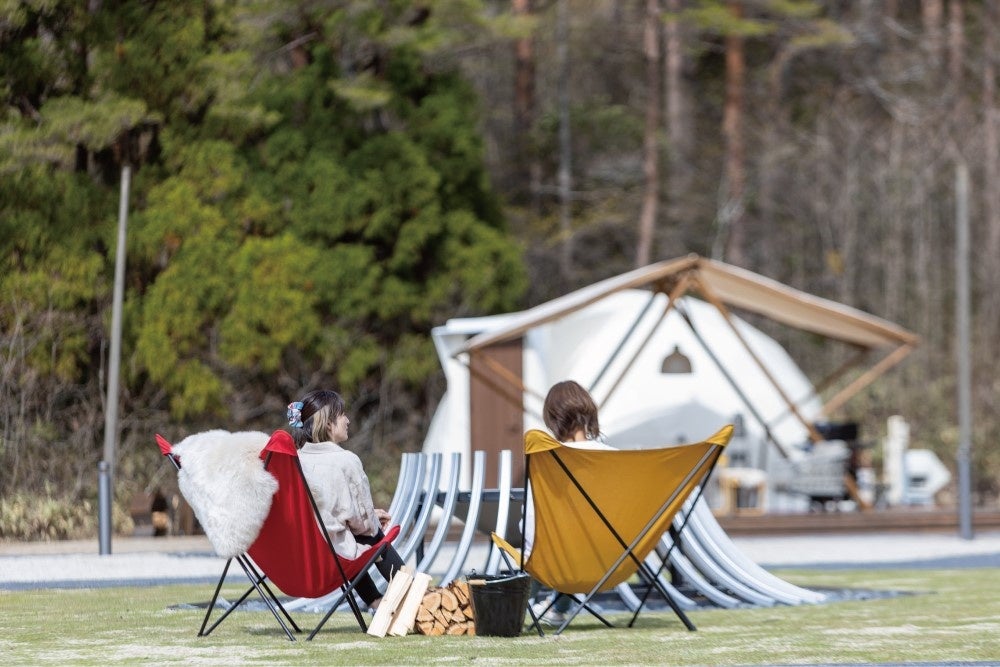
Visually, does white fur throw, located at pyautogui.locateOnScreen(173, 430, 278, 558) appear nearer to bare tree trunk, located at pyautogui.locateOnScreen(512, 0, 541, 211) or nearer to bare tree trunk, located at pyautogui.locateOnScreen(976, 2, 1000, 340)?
bare tree trunk, located at pyautogui.locateOnScreen(976, 2, 1000, 340)

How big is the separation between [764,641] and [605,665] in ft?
3.52

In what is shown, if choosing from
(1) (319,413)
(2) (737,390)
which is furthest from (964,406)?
(1) (319,413)

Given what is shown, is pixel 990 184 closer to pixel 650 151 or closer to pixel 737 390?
pixel 650 151

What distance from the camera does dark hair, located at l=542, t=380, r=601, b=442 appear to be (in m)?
7.03

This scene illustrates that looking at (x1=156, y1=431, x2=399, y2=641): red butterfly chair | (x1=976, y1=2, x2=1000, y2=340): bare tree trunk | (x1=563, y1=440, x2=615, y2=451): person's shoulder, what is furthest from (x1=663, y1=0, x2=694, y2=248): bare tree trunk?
(x1=156, y1=431, x2=399, y2=641): red butterfly chair

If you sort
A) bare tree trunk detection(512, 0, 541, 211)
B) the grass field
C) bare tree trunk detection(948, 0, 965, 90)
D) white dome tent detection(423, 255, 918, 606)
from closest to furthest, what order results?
the grass field, white dome tent detection(423, 255, 918, 606), bare tree trunk detection(512, 0, 541, 211), bare tree trunk detection(948, 0, 965, 90)

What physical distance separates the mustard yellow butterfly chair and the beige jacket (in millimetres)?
672

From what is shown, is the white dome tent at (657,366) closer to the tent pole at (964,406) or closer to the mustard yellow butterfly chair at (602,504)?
the tent pole at (964,406)

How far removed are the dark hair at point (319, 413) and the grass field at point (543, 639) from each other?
2.65 feet

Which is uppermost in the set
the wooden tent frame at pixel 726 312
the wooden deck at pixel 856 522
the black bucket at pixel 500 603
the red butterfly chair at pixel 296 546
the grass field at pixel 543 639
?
the wooden tent frame at pixel 726 312

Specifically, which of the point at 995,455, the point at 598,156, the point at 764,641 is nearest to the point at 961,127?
the point at 598,156

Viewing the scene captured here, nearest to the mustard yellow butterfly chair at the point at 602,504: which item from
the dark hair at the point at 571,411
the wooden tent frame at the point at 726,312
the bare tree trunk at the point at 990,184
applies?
the dark hair at the point at 571,411

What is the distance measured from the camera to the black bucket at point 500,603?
265 inches

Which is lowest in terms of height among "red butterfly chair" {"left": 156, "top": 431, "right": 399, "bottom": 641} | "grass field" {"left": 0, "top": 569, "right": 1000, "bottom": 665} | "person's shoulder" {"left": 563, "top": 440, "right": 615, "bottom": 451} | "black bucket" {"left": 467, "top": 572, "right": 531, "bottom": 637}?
"grass field" {"left": 0, "top": 569, "right": 1000, "bottom": 665}
